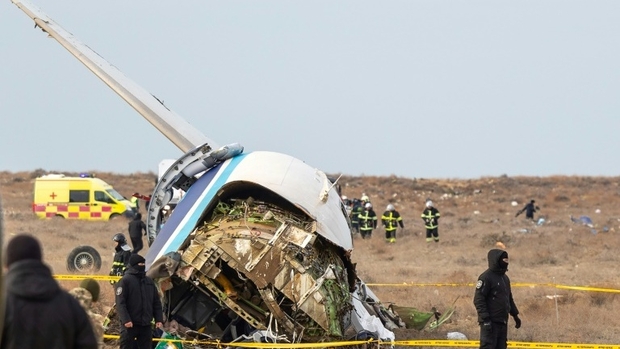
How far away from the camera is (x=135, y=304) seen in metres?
11.3

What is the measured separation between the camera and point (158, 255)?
42.2ft

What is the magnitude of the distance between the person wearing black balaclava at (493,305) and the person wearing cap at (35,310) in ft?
25.2

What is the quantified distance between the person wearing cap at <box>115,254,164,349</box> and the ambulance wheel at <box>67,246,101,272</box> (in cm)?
1023

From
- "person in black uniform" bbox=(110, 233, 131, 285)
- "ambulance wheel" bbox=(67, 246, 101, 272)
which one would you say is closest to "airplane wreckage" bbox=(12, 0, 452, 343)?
"person in black uniform" bbox=(110, 233, 131, 285)

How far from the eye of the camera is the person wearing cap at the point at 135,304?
1123 centimetres

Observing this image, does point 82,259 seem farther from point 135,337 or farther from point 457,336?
point 135,337

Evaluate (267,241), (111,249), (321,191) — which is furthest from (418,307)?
(111,249)

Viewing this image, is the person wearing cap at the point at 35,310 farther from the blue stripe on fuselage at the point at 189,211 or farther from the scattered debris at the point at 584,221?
the scattered debris at the point at 584,221

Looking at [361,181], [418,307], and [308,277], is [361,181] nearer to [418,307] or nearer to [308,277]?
[418,307]

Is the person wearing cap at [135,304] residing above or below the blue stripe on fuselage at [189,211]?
below

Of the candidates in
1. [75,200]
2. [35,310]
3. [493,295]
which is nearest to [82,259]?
[493,295]

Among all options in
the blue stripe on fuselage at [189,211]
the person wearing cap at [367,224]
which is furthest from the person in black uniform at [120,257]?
the person wearing cap at [367,224]

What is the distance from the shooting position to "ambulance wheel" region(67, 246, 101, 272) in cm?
2148

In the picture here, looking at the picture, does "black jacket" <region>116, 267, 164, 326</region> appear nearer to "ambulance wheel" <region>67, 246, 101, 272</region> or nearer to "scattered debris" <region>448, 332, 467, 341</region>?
"scattered debris" <region>448, 332, 467, 341</region>
